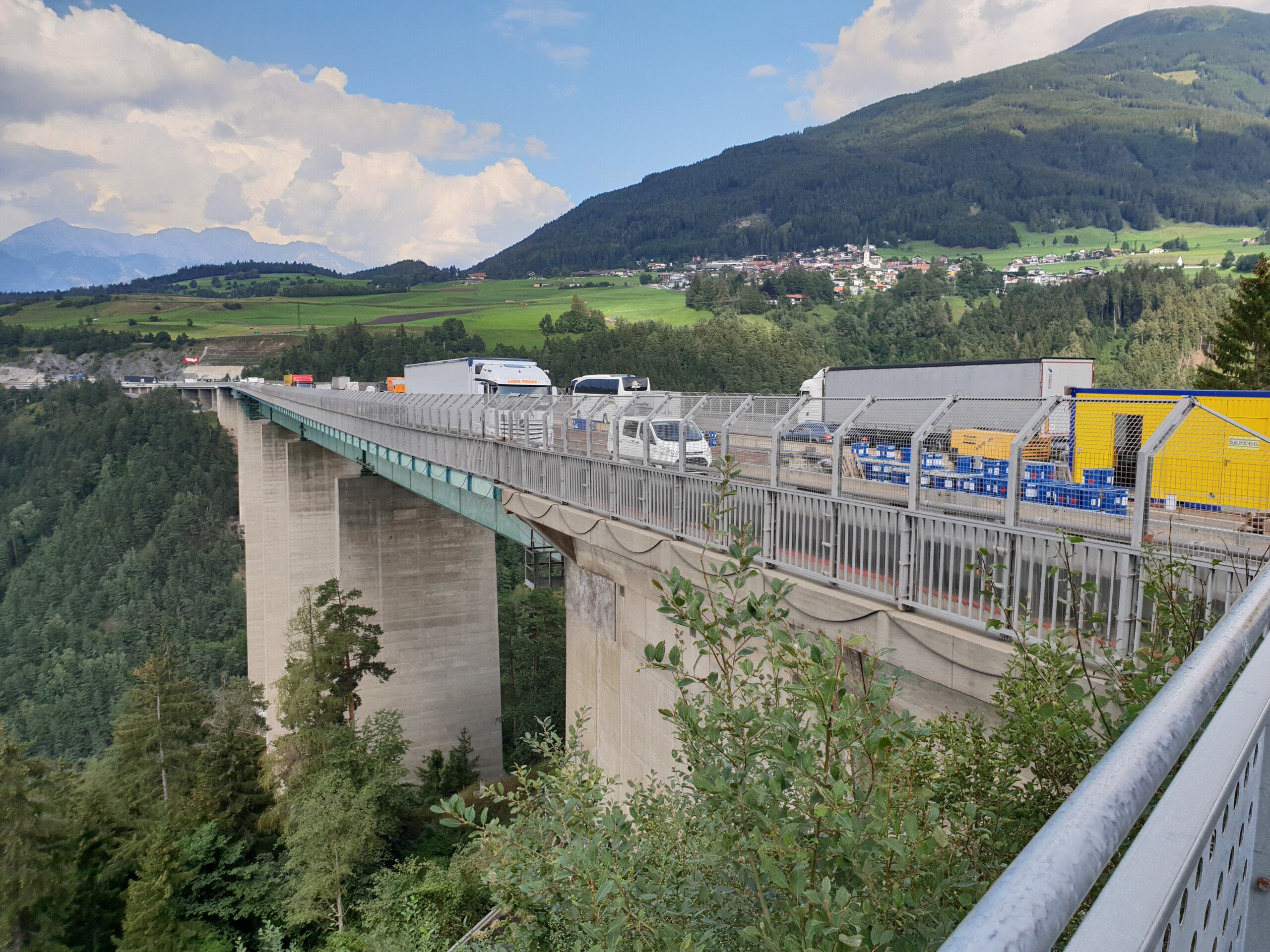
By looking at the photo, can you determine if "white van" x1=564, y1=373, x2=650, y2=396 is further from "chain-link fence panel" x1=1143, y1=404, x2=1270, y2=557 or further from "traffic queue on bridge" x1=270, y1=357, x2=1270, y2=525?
"chain-link fence panel" x1=1143, y1=404, x2=1270, y2=557

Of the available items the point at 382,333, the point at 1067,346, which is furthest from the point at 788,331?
the point at 382,333

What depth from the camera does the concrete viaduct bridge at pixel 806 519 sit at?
6.46 metres

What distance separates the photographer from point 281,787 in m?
25.7

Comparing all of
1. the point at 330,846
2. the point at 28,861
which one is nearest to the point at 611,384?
the point at 330,846

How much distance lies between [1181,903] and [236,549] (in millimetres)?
94918

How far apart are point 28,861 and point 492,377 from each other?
21.2m

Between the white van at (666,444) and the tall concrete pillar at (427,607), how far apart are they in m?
20.0

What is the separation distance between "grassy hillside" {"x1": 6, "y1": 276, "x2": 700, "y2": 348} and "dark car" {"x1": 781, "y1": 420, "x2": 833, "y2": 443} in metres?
124

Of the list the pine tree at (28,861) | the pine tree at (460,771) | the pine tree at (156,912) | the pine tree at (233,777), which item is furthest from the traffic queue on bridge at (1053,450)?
the pine tree at (233,777)

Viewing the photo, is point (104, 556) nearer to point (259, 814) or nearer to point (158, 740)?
point (158, 740)

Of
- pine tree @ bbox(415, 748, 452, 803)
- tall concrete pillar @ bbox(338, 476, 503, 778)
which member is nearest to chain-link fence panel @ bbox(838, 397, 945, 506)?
pine tree @ bbox(415, 748, 452, 803)

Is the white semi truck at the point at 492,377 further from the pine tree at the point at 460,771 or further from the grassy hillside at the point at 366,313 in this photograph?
the grassy hillside at the point at 366,313

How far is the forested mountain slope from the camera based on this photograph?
6575 centimetres

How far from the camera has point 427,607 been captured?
32000 millimetres
